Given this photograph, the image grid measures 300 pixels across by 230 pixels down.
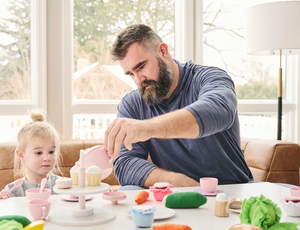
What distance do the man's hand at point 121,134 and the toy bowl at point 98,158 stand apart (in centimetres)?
2

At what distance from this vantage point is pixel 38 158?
6.72ft

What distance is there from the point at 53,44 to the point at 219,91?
2.15 meters

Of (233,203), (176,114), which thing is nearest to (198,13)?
(176,114)

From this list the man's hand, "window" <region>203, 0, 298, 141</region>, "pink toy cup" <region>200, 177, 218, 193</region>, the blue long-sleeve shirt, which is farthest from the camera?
"window" <region>203, 0, 298, 141</region>

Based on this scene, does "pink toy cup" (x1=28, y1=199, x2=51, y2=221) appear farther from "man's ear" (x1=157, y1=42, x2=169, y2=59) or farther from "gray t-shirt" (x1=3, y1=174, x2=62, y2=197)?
"man's ear" (x1=157, y1=42, x2=169, y2=59)

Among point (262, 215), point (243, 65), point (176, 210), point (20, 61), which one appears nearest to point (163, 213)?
point (176, 210)

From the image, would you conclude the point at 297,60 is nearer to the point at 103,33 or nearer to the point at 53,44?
the point at 103,33

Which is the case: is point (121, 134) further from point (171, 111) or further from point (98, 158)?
point (171, 111)

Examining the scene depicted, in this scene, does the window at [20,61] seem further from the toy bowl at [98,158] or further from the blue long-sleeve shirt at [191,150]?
the toy bowl at [98,158]

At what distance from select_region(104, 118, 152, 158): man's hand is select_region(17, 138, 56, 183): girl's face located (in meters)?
0.93

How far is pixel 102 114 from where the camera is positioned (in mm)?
3619

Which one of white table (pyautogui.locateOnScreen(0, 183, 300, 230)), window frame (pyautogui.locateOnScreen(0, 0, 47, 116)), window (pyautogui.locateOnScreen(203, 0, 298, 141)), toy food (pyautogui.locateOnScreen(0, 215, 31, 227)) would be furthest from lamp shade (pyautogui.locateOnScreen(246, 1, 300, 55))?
toy food (pyautogui.locateOnScreen(0, 215, 31, 227))

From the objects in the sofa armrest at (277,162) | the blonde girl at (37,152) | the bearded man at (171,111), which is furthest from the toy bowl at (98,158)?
the sofa armrest at (277,162)

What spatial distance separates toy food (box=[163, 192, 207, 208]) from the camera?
120 cm
